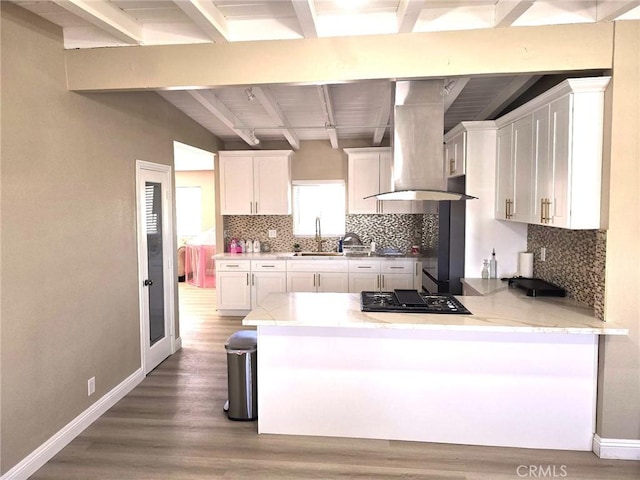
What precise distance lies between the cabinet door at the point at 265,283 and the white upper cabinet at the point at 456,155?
260cm

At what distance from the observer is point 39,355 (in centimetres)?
255

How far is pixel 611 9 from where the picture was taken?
2.35 m

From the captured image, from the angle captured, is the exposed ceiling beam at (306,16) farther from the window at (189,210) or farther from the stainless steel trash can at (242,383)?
the window at (189,210)

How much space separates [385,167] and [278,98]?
2139 mm

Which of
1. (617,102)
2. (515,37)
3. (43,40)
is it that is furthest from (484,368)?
(43,40)

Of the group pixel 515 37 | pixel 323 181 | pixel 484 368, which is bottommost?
pixel 484 368

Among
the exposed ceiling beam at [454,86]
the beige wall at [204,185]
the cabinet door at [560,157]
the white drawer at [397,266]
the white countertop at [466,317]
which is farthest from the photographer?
the beige wall at [204,185]

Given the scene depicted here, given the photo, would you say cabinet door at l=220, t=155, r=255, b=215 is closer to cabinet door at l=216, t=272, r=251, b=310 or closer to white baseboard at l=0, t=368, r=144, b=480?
cabinet door at l=216, t=272, r=251, b=310

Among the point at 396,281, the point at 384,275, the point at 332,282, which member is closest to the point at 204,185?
the point at 332,282

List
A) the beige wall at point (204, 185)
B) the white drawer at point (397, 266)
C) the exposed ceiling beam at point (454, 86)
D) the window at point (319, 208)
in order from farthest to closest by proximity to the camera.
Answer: the beige wall at point (204, 185) → the window at point (319, 208) → the white drawer at point (397, 266) → the exposed ceiling beam at point (454, 86)

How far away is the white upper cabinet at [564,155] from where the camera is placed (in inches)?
98.7

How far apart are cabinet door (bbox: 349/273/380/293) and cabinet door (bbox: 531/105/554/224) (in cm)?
276

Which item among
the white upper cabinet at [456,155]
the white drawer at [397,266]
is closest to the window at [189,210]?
the white drawer at [397,266]

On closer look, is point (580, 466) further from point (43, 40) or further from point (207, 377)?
point (43, 40)
